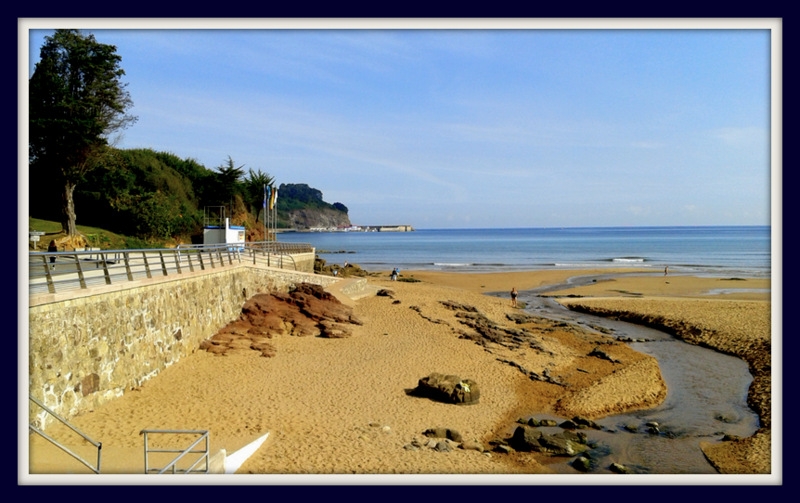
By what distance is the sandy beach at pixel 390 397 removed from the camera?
35.5ft

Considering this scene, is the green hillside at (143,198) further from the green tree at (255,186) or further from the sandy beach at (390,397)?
the sandy beach at (390,397)

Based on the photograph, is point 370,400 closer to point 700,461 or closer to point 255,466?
point 255,466

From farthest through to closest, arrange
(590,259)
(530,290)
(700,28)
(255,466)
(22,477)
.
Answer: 1. (590,259)
2. (530,290)
3. (255,466)
4. (700,28)
5. (22,477)

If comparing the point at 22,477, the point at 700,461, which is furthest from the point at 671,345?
the point at 22,477

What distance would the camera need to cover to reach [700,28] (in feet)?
24.1

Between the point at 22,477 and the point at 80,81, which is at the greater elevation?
the point at 80,81

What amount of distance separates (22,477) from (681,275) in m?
54.4

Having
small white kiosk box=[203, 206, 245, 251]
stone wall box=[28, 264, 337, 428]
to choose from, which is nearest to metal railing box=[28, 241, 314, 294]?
stone wall box=[28, 264, 337, 428]

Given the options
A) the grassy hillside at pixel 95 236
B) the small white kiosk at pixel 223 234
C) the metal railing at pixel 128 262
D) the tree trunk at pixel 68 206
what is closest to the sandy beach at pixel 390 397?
the metal railing at pixel 128 262

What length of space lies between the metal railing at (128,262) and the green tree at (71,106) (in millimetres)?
5176

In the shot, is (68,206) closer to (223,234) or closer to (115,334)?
(223,234)

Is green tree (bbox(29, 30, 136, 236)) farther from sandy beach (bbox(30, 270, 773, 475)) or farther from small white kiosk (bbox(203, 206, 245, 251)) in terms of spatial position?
sandy beach (bbox(30, 270, 773, 475))

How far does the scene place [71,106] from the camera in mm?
24812

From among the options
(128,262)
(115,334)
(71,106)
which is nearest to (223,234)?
(71,106)
